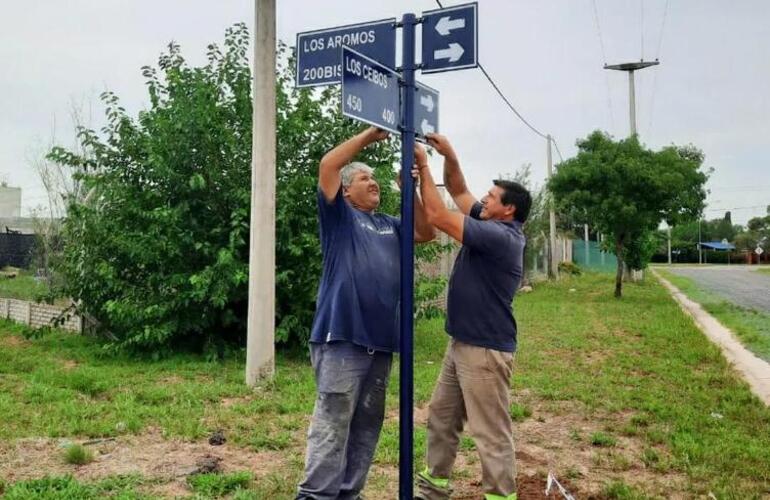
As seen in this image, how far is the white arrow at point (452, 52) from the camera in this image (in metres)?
3.20

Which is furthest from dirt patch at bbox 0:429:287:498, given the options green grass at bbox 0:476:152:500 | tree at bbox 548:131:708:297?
tree at bbox 548:131:708:297

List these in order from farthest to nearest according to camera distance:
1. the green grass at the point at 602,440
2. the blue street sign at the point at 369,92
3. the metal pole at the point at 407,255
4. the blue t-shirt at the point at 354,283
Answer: the green grass at the point at 602,440
the blue t-shirt at the point at 354,283
the metal pole at the point at 407,255
the blue street sign at the point at 369,92

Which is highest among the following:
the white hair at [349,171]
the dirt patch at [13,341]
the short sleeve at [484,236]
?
the white hair at [349,171]

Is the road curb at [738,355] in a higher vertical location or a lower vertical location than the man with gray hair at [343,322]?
lower

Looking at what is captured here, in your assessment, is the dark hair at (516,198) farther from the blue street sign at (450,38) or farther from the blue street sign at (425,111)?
the blue street sign at (450,38)

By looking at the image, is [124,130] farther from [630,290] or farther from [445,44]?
[630,290]

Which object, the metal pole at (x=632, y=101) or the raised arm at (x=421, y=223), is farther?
the metal pole at (x=632, y=101)

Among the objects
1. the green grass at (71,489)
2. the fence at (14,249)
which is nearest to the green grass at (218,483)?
the green grass at (71,489)

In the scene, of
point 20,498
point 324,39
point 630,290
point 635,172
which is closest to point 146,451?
point 20,498

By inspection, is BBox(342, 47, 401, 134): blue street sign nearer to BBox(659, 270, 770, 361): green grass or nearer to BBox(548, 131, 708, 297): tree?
BBox(659, 270, 770, 361): green grass

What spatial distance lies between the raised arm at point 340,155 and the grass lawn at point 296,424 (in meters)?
1.85

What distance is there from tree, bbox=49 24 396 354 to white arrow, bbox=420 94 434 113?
4.67m

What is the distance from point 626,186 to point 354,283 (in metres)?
16.3

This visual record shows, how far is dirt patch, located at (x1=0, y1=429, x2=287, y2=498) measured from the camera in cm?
422
